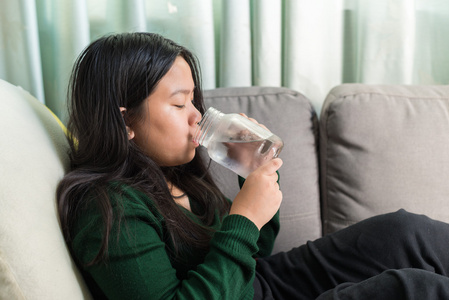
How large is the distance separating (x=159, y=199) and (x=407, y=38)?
919mm

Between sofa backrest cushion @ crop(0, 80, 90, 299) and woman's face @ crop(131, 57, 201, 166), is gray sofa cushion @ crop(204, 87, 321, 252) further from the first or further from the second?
sofa backrest cushion @ crop(0, 80, 90, 299)

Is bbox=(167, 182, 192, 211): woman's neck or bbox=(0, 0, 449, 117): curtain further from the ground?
bbox=(0, 0, 449, 117): curtain

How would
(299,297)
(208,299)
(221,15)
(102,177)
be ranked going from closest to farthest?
(208,299) < (102,177) < (299,297) < (221,15)

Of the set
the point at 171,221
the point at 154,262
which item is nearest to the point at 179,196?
the point at 171,221

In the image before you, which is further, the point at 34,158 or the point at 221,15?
the point at 221,15

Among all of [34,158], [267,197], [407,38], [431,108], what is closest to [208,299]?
[267,197]

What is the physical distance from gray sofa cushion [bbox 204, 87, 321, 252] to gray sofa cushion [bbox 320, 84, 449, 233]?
0.05m

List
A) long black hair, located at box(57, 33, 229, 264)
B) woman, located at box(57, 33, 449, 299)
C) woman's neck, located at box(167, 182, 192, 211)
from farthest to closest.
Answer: woman's neck, located at box(167, 182, 192, 211), long black hair, located at box(57, 33, 229, 264), woman, located at box(57, 33, 449, 299)

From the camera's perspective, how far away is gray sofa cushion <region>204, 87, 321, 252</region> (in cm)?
124

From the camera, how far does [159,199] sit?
3.01 ft

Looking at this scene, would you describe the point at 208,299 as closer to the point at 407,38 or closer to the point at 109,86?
the point at 109,86

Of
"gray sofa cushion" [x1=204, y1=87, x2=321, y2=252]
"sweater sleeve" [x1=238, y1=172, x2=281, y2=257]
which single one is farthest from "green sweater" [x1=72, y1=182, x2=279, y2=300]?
"gray sofa cushion" [x1=204, y1=87, x2=321, y2=252]

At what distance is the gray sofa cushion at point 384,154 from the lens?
1227mm

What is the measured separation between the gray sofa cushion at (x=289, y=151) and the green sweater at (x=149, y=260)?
0.40m
